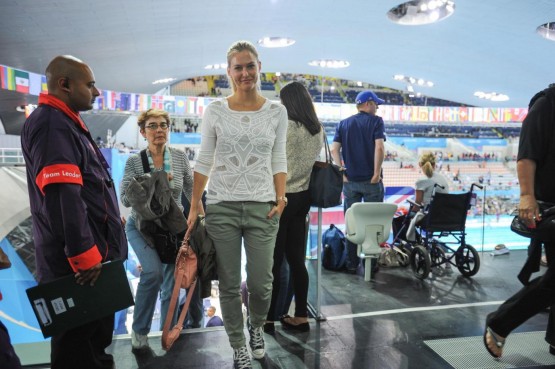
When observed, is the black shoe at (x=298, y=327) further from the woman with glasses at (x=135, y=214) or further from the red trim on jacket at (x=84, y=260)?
the red trim on jacket at (x=84, y=260)

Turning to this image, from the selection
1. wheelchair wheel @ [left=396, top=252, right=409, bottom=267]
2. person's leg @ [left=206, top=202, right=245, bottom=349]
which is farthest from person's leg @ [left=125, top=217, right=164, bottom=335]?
wheelchair wheel @ [left=396, top=252, right=409, bottom=267]

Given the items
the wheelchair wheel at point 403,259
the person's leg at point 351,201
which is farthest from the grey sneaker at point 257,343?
the wheelchair wheel at point 403,259

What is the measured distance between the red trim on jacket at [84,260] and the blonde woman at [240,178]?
56 centimetres

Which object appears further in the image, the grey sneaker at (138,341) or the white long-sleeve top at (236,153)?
the grey sneaker at (138,341)

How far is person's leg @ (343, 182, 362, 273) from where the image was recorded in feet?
12.3

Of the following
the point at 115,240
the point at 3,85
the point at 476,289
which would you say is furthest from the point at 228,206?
the point at 3,85

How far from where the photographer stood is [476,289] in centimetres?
347

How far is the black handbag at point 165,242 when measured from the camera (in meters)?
2.29

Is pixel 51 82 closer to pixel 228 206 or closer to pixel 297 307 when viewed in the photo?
pixel 228 206

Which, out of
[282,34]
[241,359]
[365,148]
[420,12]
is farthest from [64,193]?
[282,34]

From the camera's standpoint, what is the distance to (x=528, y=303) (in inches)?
75.8

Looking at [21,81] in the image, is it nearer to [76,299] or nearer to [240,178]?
[240,178]

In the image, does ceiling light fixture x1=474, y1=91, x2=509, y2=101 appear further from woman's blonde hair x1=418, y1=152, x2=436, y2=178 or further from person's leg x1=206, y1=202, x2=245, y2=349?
person's leg x1=206, y1=202, x2=245, y2=349

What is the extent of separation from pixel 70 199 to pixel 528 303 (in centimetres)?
206
